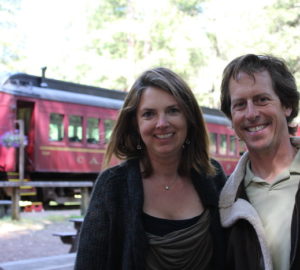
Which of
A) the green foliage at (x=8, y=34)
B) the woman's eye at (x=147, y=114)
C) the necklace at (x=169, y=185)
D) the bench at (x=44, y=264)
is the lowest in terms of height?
the bench at (x=44, y=264)

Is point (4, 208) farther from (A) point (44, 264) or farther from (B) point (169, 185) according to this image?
(B) point (169, 185)

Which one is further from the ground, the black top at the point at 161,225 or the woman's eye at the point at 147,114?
the woman's eye at the point at 147,114

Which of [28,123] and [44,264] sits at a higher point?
[28,123]

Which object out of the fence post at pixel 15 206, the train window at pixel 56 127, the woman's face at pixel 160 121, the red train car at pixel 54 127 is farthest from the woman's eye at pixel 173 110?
the train window at pixel 56 127

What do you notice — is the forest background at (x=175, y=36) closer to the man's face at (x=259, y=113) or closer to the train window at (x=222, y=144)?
the train window at (x=222, y=144)

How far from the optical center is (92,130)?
15086mm

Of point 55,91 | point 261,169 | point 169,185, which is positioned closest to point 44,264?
point 169,185

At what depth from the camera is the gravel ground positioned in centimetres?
764

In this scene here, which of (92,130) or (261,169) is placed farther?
(92,130)

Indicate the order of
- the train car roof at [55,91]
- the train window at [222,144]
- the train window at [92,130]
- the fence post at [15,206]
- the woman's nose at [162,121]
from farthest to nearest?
the train window at [222,144] → the train window at [92,130] → the train car roof at [55,91] → the fence post at [15,206] → the woman's nose at [162,121]

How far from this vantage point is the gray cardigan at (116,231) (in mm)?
1866

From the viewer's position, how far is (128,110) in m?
2.12

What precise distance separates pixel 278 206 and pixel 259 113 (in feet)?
1.24

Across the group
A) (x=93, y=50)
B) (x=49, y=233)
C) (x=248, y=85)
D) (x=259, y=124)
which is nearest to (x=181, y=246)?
(x=259, y=124)
